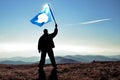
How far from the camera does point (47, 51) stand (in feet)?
53.6

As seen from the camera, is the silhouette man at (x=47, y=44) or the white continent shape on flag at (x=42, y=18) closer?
the silhouette man at (x=47, y=44)

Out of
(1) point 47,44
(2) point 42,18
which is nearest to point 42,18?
(2) point 42,18

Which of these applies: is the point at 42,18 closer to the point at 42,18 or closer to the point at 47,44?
the point at 42,18

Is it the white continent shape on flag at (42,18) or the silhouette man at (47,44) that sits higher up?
the white continent shape on flag at (42,18)

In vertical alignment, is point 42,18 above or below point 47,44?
above

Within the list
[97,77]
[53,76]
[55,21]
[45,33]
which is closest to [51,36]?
[45,33]

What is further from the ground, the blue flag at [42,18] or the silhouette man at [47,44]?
the blue flag at [42,18]

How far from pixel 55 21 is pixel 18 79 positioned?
4706 millimetres

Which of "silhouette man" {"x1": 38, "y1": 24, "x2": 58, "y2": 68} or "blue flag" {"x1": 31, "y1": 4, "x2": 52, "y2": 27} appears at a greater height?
"blue flag" {"x1": 31, "y1": 4, "x2": 52, "y2": 27}

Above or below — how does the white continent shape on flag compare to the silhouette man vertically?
above

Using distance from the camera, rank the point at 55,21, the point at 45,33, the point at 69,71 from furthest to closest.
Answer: the point at 69,71, the point at 55,21, the point at 45,33

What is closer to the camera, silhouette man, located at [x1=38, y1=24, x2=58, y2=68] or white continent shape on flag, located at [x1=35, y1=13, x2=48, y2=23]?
silhouette man, located at [x1=38, y1=24, x2=58, y2=68]

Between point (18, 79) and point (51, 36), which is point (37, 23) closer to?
point (51, 36)

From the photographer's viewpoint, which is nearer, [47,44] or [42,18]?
[47,44]
